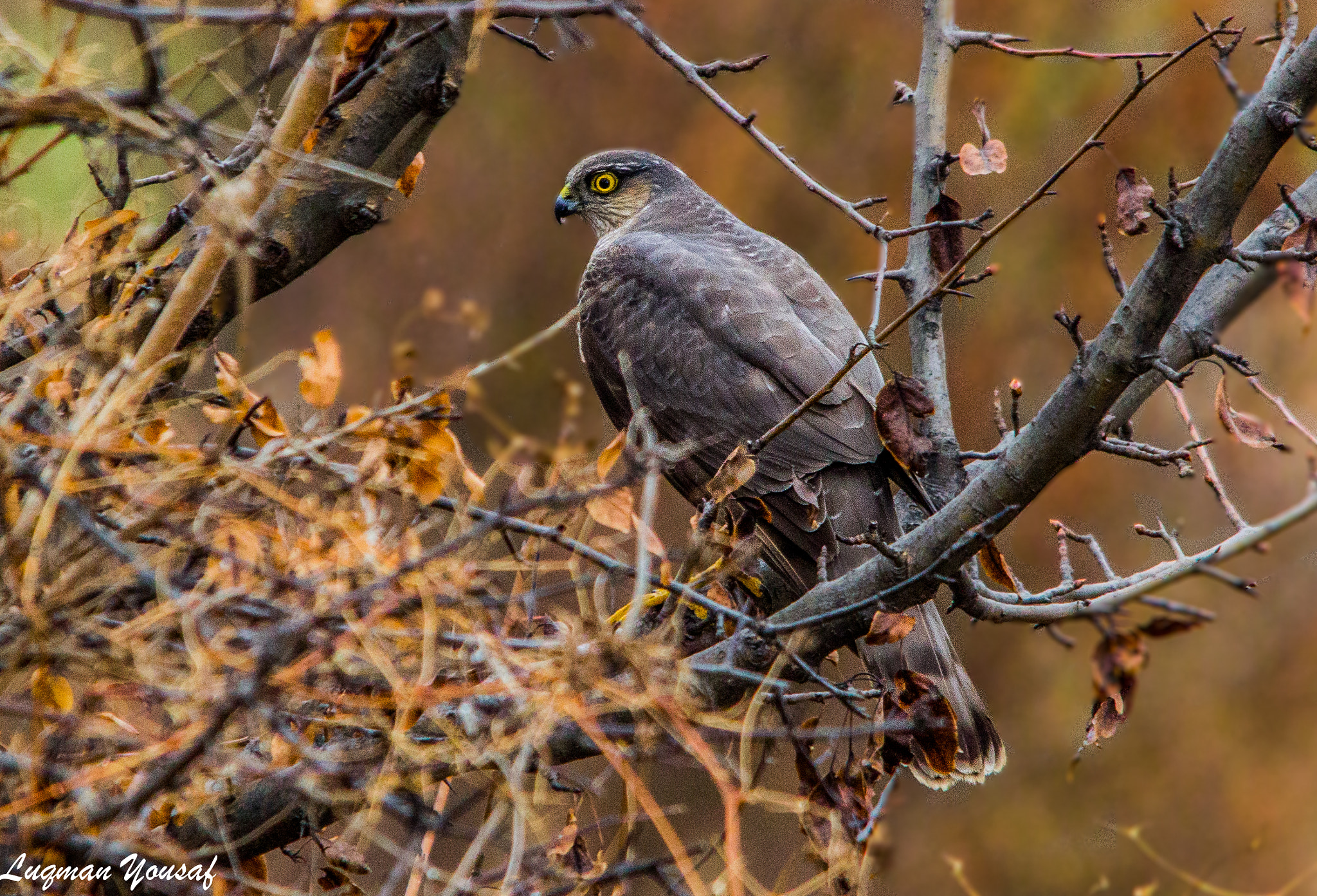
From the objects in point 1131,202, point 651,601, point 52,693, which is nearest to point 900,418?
point 1131,202

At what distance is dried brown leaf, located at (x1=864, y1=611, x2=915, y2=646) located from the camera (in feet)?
6.91

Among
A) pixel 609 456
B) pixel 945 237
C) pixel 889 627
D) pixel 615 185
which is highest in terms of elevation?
pixel 945 237

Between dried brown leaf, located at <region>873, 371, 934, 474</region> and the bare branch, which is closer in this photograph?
dried brown leaf, located at <region>873, 371, 934, 474</region>

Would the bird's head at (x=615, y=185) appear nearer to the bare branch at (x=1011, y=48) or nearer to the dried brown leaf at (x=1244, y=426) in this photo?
the bare branch at (x=1011, y=48)

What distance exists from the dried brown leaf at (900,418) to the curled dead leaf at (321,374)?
3.23 ft

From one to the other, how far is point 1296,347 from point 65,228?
6.14 metres

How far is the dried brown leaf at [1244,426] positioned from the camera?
7.41ft

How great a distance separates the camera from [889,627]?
2.11 metres

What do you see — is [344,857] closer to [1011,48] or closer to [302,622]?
[302,622]

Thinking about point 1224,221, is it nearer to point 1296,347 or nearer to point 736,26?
point 1296,347

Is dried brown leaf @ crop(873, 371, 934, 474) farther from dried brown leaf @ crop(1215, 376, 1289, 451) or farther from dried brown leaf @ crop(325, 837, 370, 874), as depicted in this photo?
dried brown leaf @ crop(325, 837, 370, 874)

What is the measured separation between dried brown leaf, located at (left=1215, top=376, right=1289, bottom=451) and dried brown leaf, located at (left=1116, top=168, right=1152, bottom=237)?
0.41 meters

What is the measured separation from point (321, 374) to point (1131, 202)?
1425 millimetres

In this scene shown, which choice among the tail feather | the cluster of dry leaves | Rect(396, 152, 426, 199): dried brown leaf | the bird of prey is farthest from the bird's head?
the cluster of dry leaves
